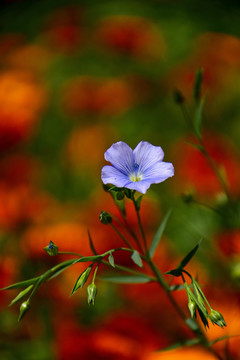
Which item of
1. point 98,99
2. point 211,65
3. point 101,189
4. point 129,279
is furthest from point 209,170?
point 211,65

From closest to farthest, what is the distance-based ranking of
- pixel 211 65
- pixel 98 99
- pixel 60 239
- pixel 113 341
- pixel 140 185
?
pixel 140 185, pixel 113 341, pixel 60 239, pixel 98 99, pixel 211 65

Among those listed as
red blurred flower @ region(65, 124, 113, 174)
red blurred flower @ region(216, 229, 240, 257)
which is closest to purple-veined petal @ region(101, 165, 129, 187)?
red blurred flower @ region(216, 229, 240, 257)

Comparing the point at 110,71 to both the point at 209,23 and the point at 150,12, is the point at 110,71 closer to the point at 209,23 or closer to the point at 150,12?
the point at 209,23

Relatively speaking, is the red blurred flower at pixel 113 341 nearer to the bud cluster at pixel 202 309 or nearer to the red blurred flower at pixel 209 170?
the bud cluster at pixel 202 309

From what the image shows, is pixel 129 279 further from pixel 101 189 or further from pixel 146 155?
pixel 101 189

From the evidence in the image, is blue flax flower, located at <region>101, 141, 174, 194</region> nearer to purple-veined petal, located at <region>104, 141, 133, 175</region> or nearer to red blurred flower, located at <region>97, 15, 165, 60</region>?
purple-veined petal, located at <region>104, 141, 133, 175</region>

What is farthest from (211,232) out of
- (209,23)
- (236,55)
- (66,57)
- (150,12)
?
(150,12)

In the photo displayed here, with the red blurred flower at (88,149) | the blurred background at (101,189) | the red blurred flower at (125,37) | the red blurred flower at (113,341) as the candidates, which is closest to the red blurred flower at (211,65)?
the blurred background at (101,189)
